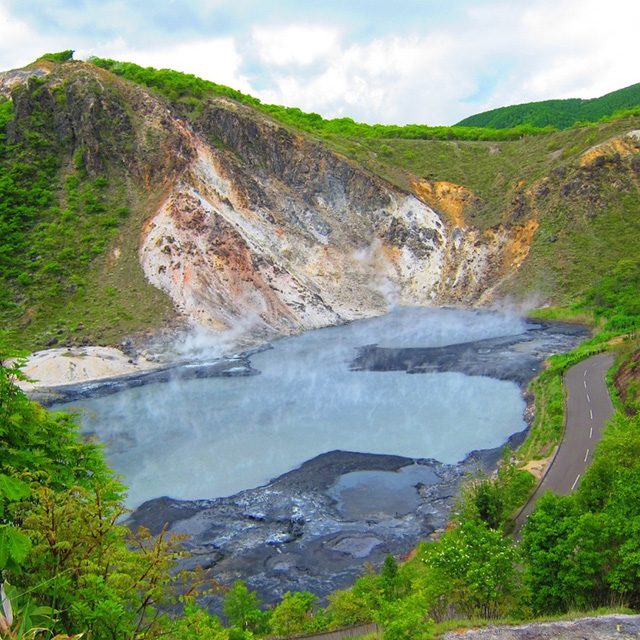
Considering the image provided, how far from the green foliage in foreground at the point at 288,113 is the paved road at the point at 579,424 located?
57.4m

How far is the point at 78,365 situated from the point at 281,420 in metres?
20.4

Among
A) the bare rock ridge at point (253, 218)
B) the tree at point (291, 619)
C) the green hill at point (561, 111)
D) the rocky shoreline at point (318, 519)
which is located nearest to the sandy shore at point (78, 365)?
the bare rock ridge at point (253, 218)

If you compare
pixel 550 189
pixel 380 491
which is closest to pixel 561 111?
pixel 550 189

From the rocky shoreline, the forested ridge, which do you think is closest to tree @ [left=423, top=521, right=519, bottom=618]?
the forested ridge

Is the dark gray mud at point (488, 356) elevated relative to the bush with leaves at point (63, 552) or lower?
lower

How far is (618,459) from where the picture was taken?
50.4 ft

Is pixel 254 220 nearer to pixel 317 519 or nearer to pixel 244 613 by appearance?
pixel 317 519

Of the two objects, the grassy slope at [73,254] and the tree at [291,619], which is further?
the grassy slope at [73,254]

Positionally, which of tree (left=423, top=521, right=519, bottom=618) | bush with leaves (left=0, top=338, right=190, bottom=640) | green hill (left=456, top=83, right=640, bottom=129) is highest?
green hill (left=456, top=83, right=640, bottom=129)

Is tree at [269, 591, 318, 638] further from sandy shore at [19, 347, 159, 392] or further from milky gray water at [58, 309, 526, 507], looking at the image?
sandy shore at [19, 347, 159, 392]

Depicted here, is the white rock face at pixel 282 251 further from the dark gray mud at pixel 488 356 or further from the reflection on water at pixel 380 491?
the reflection on water at pixel 380 491

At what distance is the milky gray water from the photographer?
2686 centimetres

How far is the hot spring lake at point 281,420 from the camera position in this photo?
88.1 ft

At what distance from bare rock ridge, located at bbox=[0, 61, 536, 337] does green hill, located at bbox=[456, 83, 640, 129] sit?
58.2 m
